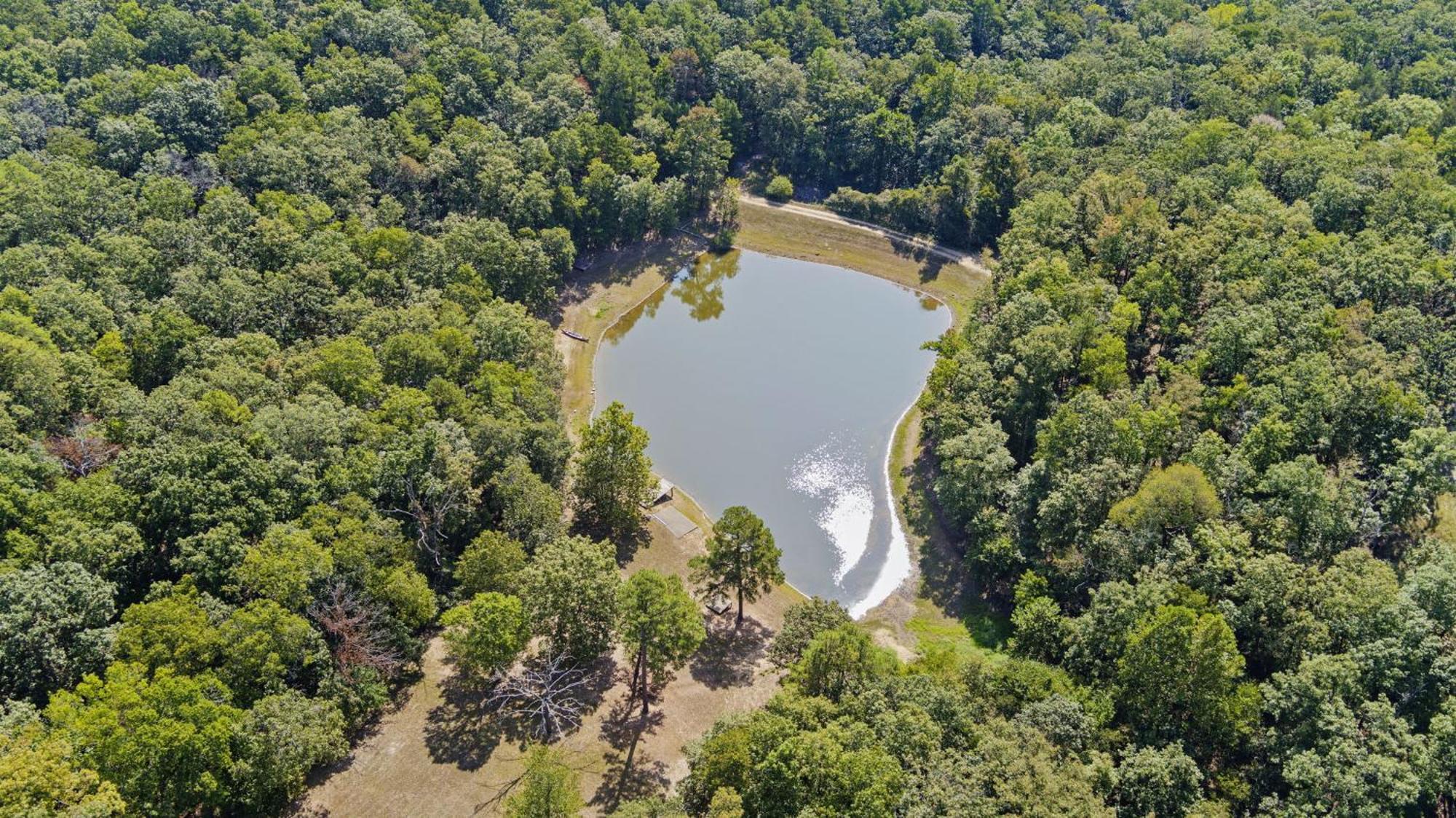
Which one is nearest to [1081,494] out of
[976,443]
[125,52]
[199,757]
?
[976,443]

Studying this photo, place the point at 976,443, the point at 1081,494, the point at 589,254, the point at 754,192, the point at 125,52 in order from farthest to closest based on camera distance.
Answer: the point at 754,192 → the point at 589,254 → the point at 125,52 → the point at 976,443 → the point at 1081,494

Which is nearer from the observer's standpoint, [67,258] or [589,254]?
[67,258]

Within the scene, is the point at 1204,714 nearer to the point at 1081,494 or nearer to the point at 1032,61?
the point at 1081,494

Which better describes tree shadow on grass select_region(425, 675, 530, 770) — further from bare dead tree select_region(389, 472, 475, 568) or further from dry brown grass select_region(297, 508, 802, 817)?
bare dead tree select_region(389, 472, 475, 568)

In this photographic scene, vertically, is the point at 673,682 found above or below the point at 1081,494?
below

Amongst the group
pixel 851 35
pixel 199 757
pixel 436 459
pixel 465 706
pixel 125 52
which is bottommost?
pixel 465 706

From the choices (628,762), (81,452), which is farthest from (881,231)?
(81,452)
